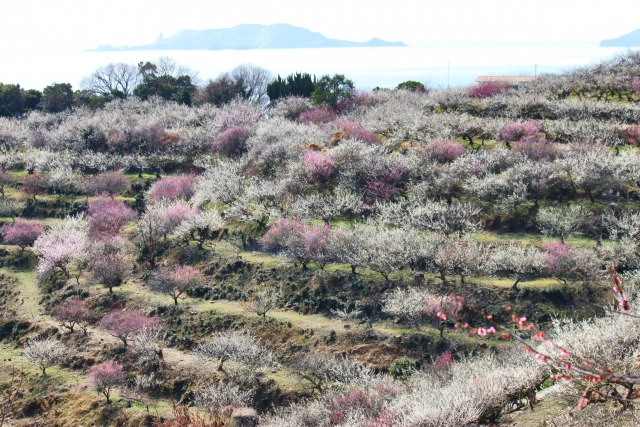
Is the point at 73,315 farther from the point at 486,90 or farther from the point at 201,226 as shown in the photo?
the point at 486,90

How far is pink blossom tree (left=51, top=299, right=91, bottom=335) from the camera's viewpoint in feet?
92.7

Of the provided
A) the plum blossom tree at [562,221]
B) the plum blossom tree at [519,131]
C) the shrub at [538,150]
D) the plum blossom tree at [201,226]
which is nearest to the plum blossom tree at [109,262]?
the plum blossom tree at [201,226]

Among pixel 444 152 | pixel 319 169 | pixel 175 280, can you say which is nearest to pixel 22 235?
pixel 175 280

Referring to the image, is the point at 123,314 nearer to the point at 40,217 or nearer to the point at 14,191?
the point at 40,217

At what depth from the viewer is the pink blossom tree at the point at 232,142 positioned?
163 feet

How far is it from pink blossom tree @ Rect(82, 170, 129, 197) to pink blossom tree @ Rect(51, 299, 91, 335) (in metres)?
15.5

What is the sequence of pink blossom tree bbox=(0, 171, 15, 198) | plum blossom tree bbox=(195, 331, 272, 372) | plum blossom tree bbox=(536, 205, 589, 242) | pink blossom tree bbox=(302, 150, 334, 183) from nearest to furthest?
plum blossom tree bbox=(195, 331, 272, 372)
plum blossom tree bbox=(536, 205, 589, 242)
pink blossom tree bbox=(302, 150, 334, 183)
pink blossom tree bbox=(0, 171, 15, 198)

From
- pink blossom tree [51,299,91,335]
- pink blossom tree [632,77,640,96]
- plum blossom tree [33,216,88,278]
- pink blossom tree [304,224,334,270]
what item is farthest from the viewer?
pink blossom tree [632,77,640,96]

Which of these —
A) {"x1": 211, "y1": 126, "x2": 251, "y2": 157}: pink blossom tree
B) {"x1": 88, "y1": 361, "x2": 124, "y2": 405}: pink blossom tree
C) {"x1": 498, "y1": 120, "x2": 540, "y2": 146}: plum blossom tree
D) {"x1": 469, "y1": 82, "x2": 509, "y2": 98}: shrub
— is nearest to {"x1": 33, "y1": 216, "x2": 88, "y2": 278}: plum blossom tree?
{"x1": 88, "y1": 361, "x2": 124, "y2": 405}: pink blossom tree

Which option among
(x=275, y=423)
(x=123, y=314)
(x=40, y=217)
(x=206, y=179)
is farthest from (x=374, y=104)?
(x=275, y=423)

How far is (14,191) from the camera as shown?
152 feet

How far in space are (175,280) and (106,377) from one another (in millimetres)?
7552

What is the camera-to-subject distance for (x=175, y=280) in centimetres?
2994

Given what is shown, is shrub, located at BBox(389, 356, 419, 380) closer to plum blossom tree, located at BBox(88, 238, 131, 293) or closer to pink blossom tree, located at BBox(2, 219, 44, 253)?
plum blossom tree, located at BBox(88, 238, 131, 293)
